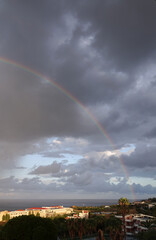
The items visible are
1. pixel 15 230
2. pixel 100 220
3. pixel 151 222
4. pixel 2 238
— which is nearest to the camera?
pixel 15 230

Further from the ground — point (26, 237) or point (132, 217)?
point (26, 237)

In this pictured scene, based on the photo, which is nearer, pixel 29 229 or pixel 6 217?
pixel 29 229

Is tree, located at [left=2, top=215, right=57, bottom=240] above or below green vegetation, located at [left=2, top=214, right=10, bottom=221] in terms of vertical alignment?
above

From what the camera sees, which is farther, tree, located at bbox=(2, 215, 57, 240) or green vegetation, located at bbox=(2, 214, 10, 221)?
green vegetation, located at bbox=(2, 214, 10, 221)

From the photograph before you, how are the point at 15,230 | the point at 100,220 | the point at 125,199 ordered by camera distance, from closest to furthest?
the point at 15,230
the point at 125,199
the point at 100,220

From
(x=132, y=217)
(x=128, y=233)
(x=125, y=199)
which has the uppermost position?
(x=125, y=199)

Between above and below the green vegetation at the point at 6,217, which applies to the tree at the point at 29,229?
above

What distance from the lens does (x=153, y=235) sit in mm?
42969

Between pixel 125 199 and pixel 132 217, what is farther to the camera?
pixel 132 217

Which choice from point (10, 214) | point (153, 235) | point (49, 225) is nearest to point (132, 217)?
point (153, 235)

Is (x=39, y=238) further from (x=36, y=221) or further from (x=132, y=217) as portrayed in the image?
(x=132, y=217)

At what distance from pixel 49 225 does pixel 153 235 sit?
20565mm

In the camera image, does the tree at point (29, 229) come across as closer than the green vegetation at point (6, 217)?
Yes

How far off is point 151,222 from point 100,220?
55.5ft
